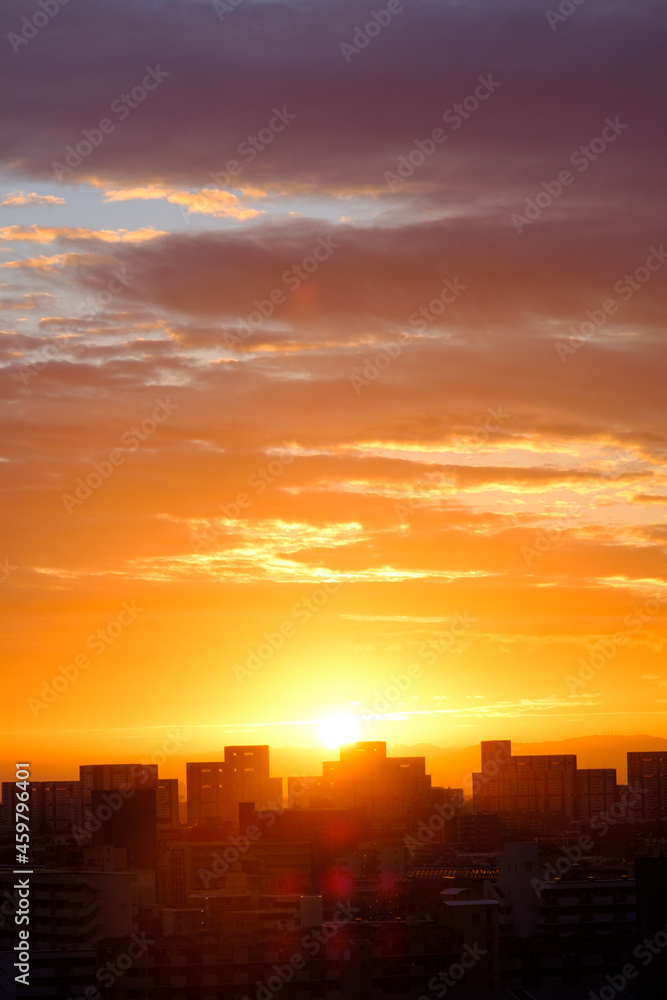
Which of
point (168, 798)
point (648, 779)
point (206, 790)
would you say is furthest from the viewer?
point (648, 779)

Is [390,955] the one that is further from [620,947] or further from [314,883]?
[314,883]

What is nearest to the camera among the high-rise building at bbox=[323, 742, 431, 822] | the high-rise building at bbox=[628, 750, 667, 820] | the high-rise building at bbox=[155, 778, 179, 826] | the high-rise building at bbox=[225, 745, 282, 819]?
the high-rise building at bbox=[155, 778, 179, 826]

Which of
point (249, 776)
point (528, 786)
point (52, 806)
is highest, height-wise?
point (249, 776)

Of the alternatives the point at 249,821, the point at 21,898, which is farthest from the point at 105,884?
the point at 249,821

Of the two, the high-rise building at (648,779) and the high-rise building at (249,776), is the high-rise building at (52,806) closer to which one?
the high-rise building at (249,776)

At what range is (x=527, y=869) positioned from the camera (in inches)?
2108

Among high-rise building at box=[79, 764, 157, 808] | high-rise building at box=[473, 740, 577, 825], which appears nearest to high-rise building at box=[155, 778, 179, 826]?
high-rise building at box=[79, 764, 157, 808]

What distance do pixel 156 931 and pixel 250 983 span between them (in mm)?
6038

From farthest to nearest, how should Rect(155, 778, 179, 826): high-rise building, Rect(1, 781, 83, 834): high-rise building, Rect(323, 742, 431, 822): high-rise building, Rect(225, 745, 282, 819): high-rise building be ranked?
1. Rect(225, 745, 282, 819): high-rise building
2. Rect(323, 742, 431, 822): high-rise building
3. Rect(155, 778, 179, 826): high-rise building
4. Rect(1, 781, 83, 834): high-rise building

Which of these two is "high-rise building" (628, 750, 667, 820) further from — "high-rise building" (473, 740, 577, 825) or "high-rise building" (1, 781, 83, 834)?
"high-rise building" (1, 781, 83, 834)

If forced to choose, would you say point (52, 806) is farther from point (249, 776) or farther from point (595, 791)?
point (595, 791)

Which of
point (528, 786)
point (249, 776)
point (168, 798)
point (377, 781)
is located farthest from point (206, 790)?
point (528, 786)

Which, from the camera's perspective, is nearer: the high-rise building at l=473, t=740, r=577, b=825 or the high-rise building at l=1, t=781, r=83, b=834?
the high-rise building at l=1, t=781, r=83, b=834

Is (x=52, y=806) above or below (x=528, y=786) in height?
below
